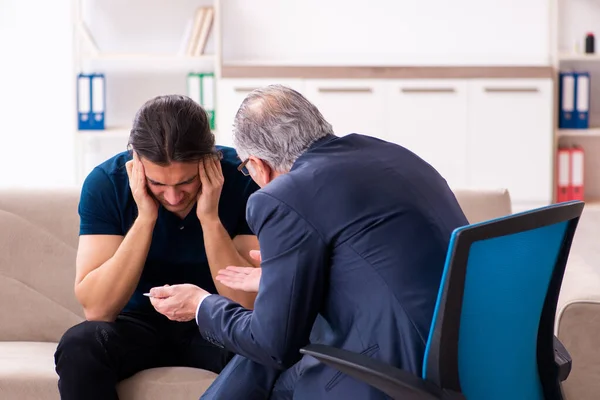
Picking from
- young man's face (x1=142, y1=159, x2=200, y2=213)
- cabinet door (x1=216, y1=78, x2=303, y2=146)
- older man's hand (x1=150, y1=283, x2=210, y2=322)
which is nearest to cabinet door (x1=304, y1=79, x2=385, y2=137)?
cabinet door (x1=216, y1=78, x2=303, y2=146)

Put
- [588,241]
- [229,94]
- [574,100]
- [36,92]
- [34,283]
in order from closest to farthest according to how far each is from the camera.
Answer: [34,283], [588,241], [229,94], [574,100], [36,92]

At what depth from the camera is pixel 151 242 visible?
2.38m

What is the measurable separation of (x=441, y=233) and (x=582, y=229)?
1.63 metres

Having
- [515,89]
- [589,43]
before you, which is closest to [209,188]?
[515,89]

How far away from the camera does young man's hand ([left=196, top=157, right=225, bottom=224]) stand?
2.30 meters

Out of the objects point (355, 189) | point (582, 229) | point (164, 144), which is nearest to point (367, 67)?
point (582, 229)

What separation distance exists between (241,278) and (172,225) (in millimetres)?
367

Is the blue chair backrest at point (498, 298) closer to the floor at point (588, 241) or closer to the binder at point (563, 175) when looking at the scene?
the floor at point (588, 241)

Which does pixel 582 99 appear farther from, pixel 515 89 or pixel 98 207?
pixel 98 207

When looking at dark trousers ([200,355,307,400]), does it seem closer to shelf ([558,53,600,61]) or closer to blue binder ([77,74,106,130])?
blue binder ([77,74,106,130])

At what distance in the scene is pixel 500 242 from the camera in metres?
1.58

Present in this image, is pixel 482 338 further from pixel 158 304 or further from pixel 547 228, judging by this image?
pixel 158 304

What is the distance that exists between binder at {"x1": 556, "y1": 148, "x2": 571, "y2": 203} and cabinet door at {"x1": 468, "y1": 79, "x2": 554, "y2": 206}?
89mm

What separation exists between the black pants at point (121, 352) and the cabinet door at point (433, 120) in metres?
2.91
